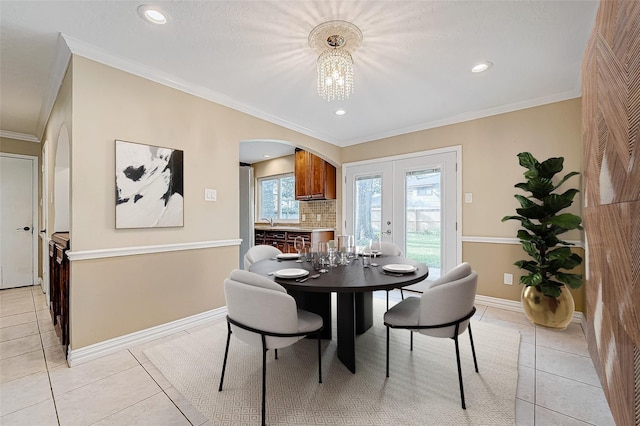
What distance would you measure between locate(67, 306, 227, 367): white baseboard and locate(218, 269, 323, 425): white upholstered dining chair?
1.43 meters

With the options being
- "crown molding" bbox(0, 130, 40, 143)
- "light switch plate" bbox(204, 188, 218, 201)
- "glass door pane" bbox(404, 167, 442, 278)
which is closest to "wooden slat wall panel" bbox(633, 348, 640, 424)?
"glass door pane" bbox(404, 167, 442, 278)

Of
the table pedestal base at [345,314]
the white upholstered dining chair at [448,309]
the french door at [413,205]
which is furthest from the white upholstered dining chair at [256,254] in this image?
the french door at [413,205]

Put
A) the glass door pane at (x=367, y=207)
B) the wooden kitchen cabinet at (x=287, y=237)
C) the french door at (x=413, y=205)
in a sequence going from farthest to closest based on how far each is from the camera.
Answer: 1. the wooden kitchen cabinet at (x=287, y=237)
2. the glass door pane at (x=367, y=207)
3. the french door at (x=413, y=205)

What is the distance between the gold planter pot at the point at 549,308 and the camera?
8.72ft

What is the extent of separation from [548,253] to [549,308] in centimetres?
55

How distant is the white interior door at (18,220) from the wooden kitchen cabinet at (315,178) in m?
4.46

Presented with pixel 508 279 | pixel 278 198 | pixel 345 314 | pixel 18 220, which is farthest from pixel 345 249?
pixel 18 220

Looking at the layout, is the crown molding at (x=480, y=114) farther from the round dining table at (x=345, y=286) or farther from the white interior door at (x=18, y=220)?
the white interior door at (x=18, y=220)

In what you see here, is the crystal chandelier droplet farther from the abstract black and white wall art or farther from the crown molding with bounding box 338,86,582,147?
the crown molding with bounding box 338,86,582,147

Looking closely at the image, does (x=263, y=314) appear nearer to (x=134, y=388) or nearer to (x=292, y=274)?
(x=292, y=274)

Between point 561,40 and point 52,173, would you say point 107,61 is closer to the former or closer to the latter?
point 52,173

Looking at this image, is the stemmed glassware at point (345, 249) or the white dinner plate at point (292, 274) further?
the stemmed glassware at point (345, 249)

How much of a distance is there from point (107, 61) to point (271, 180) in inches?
173

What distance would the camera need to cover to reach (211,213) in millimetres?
3057
